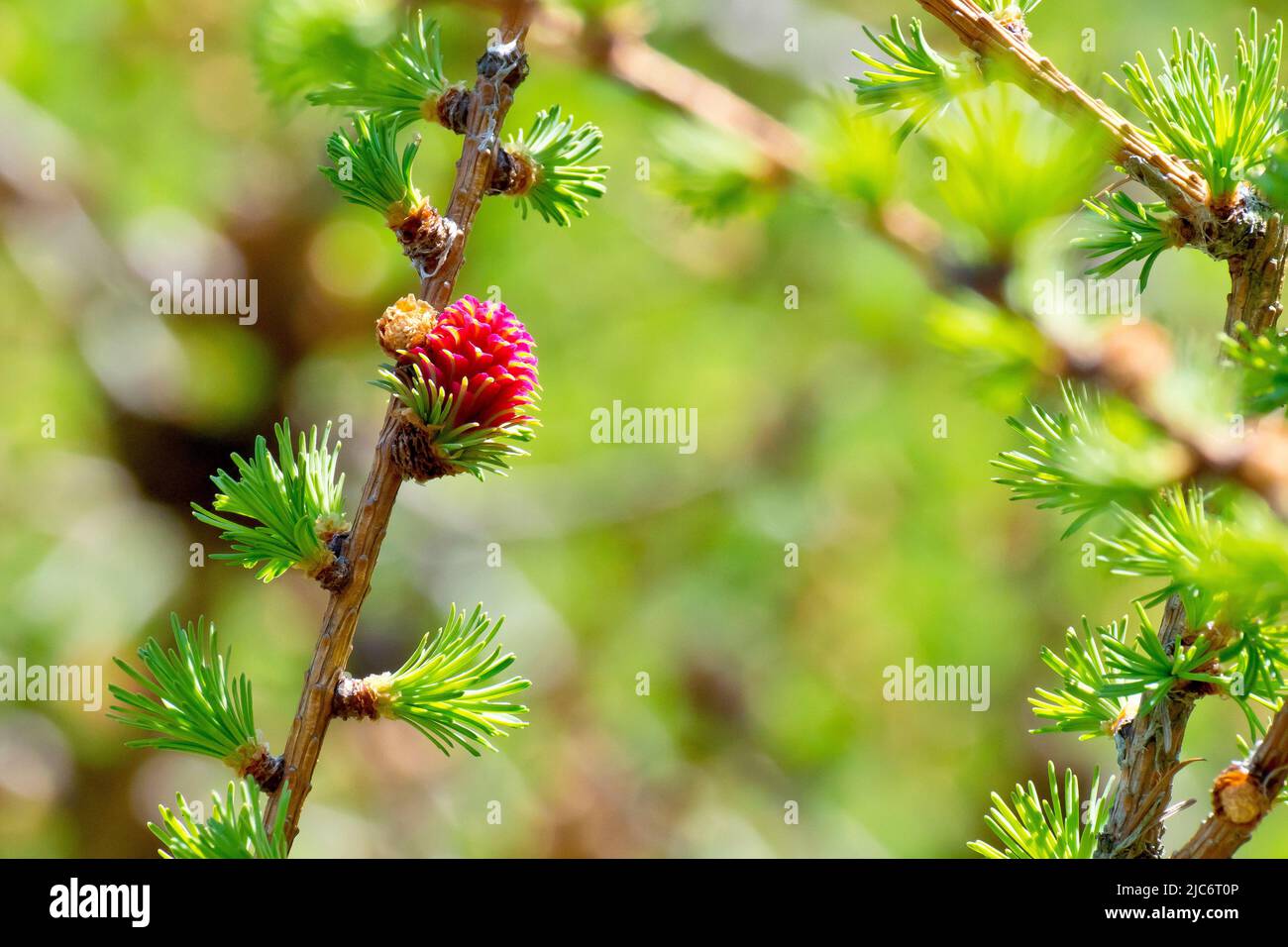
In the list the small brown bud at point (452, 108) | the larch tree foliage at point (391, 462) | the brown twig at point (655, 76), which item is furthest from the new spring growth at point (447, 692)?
the brown twig at point (655, 76)

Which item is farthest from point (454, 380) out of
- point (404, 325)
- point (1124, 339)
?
point (1124, 339)

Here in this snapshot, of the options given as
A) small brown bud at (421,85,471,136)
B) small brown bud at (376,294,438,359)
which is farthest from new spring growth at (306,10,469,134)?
small brown bud at (376,294,438,359)

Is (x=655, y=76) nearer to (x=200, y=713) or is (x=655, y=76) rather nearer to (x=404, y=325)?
(x=404, y=325)

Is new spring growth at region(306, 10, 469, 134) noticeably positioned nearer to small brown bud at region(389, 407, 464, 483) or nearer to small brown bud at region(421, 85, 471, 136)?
Result: small brown bud at region(421, 85, 471, 136)

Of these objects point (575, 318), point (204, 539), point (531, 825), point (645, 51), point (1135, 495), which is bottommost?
point (531, 825)

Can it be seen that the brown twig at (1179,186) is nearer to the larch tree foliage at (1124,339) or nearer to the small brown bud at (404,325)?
the larch tree foliage at (1124,339)
